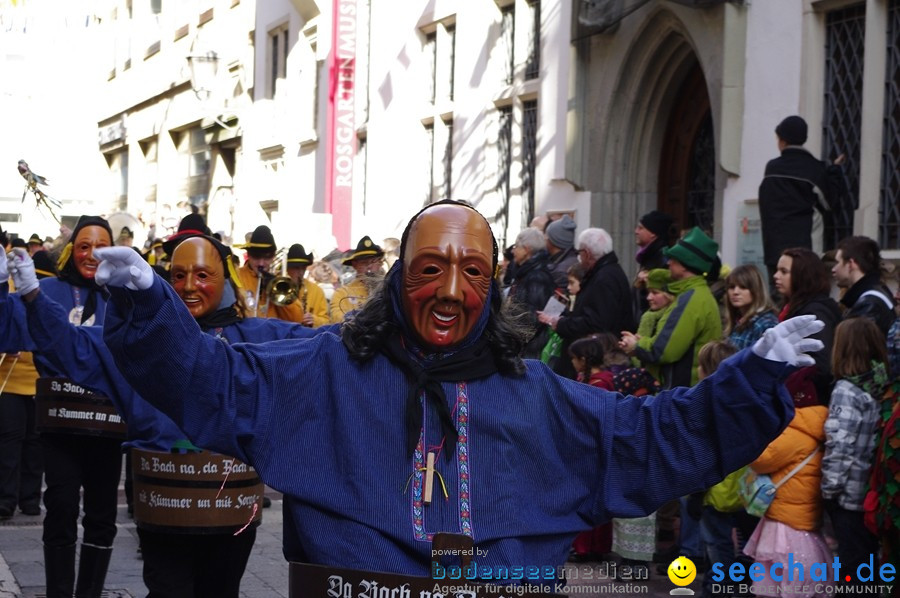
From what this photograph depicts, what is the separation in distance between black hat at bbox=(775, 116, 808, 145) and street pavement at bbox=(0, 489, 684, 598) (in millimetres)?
3275

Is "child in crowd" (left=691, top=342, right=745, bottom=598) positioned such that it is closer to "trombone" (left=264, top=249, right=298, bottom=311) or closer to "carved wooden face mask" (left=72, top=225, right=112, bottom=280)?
"carved wooden face mask" (left=72, top=225, right=112, bottom=280)

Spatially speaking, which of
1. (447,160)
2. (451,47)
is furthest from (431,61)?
(447,160)

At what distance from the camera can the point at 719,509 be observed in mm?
7465

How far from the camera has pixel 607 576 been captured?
27.1 ft

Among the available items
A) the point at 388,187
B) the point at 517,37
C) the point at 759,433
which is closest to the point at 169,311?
the point at 759,433

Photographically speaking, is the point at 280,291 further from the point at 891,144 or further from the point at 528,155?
the point at 528,155

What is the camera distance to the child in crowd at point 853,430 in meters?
6.84

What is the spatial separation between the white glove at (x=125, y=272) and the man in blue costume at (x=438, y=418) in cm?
4

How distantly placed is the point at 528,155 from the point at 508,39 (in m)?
1.65

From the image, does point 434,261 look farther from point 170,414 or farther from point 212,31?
point 212,31

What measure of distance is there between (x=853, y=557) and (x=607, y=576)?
181 centimetres

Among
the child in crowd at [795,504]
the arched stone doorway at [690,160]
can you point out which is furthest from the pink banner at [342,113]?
the child in crowd at [795,504]

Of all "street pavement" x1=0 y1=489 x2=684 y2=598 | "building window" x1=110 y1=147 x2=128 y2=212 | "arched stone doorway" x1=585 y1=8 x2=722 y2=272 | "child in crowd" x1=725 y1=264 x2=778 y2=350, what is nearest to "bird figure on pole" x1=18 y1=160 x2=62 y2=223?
"street pavement" x1=0 y1=489 x2=684 y2=598

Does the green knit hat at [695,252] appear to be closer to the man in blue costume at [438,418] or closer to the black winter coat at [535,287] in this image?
the black winter coat at [535,287]
